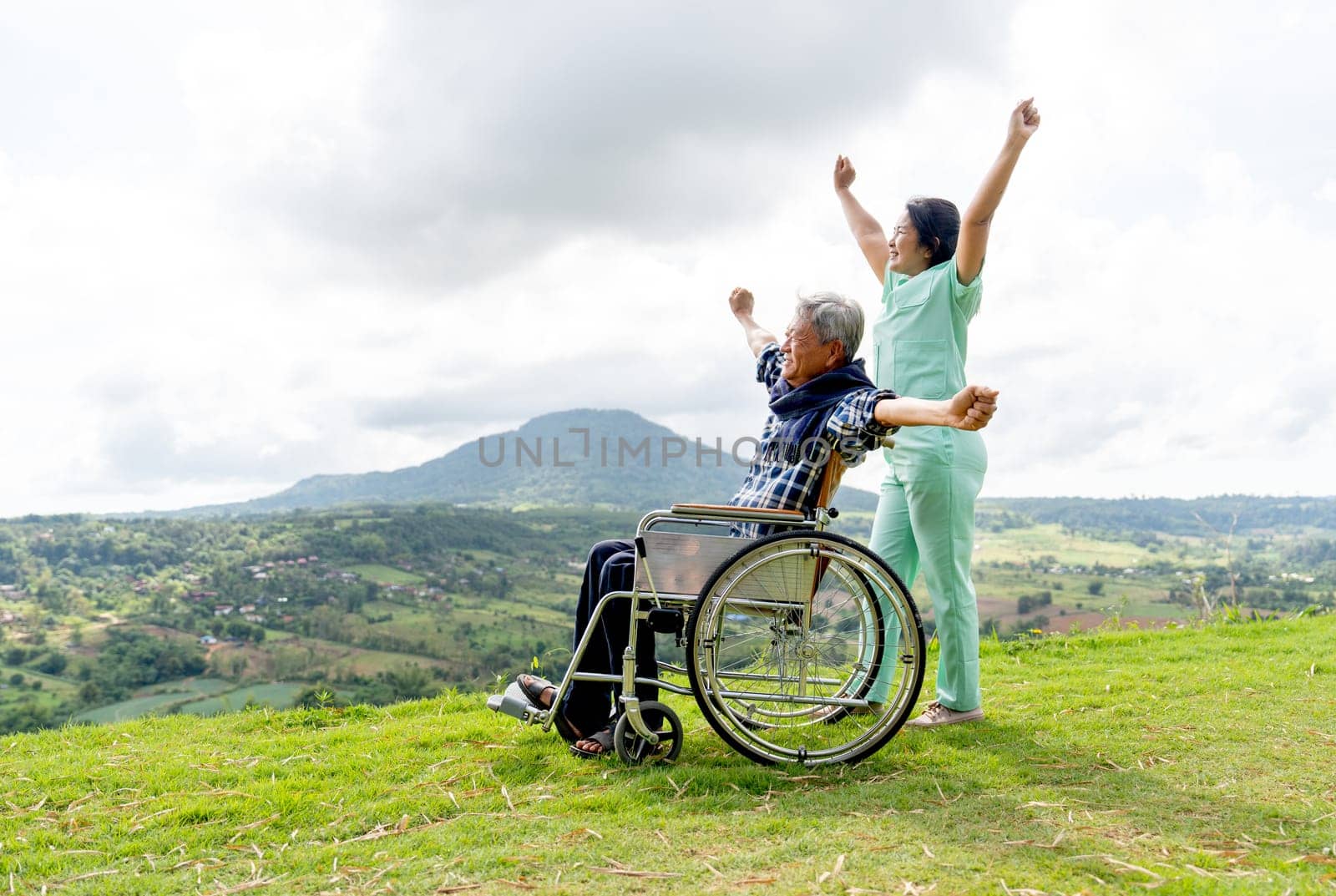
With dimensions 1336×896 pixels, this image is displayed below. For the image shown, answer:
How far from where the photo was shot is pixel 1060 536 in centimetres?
9112

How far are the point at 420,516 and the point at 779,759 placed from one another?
104 metres

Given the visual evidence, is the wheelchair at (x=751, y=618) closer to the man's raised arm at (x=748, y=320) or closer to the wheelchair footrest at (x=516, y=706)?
the wheelchair footrest at (x=516, y=706)

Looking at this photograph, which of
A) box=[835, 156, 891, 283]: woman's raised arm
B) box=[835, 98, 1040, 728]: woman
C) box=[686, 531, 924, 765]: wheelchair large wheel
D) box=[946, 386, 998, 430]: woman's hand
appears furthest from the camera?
box=[835, 156, 891, 283]: woman's raised arm

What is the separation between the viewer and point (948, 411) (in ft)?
9.68

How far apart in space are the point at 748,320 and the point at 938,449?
1210mm

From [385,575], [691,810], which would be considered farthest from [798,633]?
[385,575]

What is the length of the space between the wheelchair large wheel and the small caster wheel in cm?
15

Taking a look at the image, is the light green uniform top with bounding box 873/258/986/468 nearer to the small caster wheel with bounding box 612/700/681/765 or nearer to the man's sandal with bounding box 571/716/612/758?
the small caster wheel with bounding box 612/700/681/765

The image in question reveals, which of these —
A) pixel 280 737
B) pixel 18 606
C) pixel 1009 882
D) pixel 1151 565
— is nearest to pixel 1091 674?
pixel 1009 882

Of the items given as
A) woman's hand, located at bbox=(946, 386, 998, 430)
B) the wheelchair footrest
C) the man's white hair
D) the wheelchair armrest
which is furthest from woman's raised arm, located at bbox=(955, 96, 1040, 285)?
the wheelchair footrest

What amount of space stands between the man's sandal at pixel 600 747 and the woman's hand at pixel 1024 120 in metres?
2.77

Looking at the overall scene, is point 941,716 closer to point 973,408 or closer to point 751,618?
point 751,618

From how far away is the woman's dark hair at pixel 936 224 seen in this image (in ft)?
13.0

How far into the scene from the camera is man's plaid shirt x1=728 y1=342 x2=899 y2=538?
3.29m
